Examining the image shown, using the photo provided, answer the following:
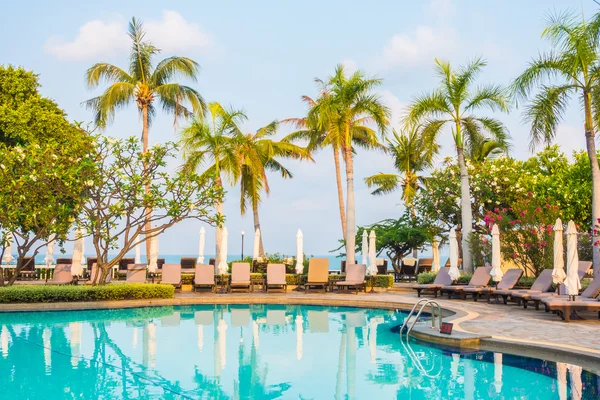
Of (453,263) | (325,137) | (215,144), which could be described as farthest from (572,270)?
(325,137)

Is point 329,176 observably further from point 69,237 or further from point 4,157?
point 4,157

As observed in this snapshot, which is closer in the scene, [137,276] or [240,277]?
[137,276]

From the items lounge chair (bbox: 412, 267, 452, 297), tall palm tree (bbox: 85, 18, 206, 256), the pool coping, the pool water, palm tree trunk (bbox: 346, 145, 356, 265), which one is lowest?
the pool water

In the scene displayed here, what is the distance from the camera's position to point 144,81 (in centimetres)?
2544

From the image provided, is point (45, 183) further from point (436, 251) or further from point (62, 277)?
point (436, 251)

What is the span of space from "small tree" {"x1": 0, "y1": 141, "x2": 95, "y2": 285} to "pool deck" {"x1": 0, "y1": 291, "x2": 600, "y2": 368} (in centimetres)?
282

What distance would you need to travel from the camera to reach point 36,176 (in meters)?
15.9

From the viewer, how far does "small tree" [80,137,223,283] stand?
1697 centimetres

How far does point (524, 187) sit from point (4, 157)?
19.6m

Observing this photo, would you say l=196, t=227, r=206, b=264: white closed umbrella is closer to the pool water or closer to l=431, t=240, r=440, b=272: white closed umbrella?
the pool water

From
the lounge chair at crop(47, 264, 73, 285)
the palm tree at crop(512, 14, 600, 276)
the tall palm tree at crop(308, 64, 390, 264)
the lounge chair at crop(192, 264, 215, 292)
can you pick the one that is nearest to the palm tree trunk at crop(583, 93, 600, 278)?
the palm tree at crop(512, 14, 600, 276)

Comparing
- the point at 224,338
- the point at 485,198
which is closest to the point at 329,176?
the point at 485,198

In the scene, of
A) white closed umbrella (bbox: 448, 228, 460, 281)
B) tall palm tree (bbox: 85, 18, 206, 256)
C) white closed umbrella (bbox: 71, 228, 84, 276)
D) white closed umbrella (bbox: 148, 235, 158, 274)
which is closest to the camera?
white closed umbrella (bbox: 448, 228, 460, 281)

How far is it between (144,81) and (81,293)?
470 inches
